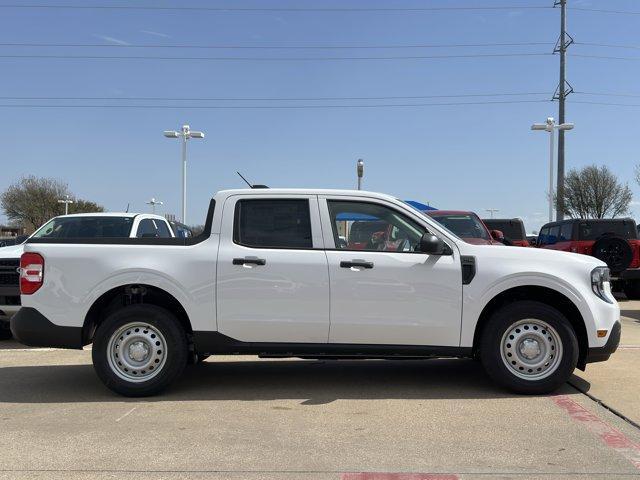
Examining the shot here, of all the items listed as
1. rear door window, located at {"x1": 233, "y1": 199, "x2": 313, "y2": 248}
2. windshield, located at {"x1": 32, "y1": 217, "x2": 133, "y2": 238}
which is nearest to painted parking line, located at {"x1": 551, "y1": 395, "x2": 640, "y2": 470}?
rear door window, located at {"x1": 233, "y1": 199, "x2": 313, "y2": 248}

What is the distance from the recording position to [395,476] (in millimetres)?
3850

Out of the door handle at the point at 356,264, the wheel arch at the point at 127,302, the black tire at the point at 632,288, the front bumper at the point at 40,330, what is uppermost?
the door handle at the point at 356,264

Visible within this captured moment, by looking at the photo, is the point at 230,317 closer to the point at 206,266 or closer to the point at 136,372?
the point at 206,266

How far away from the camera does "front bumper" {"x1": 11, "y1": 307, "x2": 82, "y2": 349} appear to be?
557 centimetres

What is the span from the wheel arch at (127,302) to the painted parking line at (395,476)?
2406 millimetres

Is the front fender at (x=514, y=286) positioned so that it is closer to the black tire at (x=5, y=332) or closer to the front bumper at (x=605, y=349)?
the front bumper at (x=605, y=349)

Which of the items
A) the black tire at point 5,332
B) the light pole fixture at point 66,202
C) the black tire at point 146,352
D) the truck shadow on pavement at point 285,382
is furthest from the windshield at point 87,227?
the light pole fixture at point 66,202

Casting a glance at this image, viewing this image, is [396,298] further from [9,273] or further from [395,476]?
[9,273]

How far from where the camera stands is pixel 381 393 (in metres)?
5.81

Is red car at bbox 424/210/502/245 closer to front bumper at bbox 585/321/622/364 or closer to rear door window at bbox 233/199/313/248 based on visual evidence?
front bumper at bbox 585/321/622/364

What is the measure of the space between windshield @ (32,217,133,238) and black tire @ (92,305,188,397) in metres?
4.45

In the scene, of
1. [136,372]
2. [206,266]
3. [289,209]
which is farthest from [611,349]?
[136,372]

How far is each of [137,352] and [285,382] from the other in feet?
5.10

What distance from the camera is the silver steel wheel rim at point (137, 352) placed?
5598 millimetres
